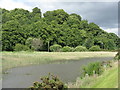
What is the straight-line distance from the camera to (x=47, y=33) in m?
78.0

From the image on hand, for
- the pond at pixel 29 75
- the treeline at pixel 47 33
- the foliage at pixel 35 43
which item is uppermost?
the treeline at pixel 47 33

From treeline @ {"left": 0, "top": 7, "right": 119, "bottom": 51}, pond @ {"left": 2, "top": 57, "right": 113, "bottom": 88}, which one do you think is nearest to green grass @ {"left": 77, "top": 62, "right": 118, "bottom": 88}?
pond @ {"left": 2, "top": 57, "right": 113, "bottom": 88}

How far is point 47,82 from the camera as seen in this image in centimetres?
1088

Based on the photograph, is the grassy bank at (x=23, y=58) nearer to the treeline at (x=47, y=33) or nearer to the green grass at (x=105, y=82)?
the green grass at (x=105, y=82)

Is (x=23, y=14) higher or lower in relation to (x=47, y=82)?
higher

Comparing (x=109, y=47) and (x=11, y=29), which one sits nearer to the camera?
(x=11, y=29)

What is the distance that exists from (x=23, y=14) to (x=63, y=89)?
303 feet

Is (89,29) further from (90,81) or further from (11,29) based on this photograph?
(90,81)

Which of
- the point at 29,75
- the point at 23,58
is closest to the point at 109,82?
the point at 29,75

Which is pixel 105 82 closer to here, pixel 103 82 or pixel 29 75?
pixel 103 82

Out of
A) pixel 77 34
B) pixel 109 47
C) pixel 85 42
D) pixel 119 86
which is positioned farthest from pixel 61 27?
pixel 119 86

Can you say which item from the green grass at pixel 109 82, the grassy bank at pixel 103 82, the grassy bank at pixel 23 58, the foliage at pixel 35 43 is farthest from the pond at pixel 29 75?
the foliage at pixel 35 43

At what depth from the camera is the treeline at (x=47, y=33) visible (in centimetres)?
7225

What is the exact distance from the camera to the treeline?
237ft
